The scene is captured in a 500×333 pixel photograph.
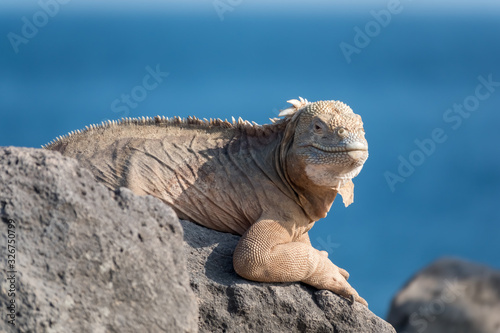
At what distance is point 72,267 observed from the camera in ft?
12.1

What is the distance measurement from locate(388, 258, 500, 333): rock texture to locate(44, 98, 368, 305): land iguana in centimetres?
253

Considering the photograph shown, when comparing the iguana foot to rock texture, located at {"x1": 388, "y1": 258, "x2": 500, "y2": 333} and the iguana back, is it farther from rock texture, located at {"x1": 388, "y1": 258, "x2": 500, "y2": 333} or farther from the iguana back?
rock texture, located at {"x1": 388, "y1": 258, "x2": 500, "y2": 333}

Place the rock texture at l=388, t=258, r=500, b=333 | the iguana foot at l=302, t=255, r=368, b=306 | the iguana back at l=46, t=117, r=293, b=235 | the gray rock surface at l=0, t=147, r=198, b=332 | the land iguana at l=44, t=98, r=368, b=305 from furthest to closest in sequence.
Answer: the rock texture at l=388, t=258, r=500, b=333
the iguana back at l=46, t=117, r=293, b=235
the iguana foot at l=302, t=255, r=368, b=306
the land iguana at l=44, t=98, r=368, b=305
the gray rock surface at l=0, t=147, r=198, b=332

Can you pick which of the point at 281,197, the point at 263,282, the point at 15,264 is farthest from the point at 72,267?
the point at 281,197

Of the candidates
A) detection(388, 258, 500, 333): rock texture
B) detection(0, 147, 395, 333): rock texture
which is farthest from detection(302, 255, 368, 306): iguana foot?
detection(388, 258, 500, 333): rock texture

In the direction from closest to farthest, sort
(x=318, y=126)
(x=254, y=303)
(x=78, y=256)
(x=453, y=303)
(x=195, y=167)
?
(x=78, y=256), (x=254, y=303), (x=318, y=126), (x=195, y=167), (x=453, y=303)

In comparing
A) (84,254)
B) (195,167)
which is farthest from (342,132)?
(84,254)

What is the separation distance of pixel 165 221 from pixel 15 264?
2.79 feet

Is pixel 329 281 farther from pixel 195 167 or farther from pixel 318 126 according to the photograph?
pixel 195 167

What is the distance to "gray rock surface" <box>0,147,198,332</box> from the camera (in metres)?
3.60

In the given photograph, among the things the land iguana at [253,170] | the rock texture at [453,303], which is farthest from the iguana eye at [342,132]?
the rock texture at [453,303]

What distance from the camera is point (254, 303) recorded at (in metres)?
4.86

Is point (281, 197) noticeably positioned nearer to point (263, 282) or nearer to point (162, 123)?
point (263, 282)

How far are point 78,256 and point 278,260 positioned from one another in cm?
162
